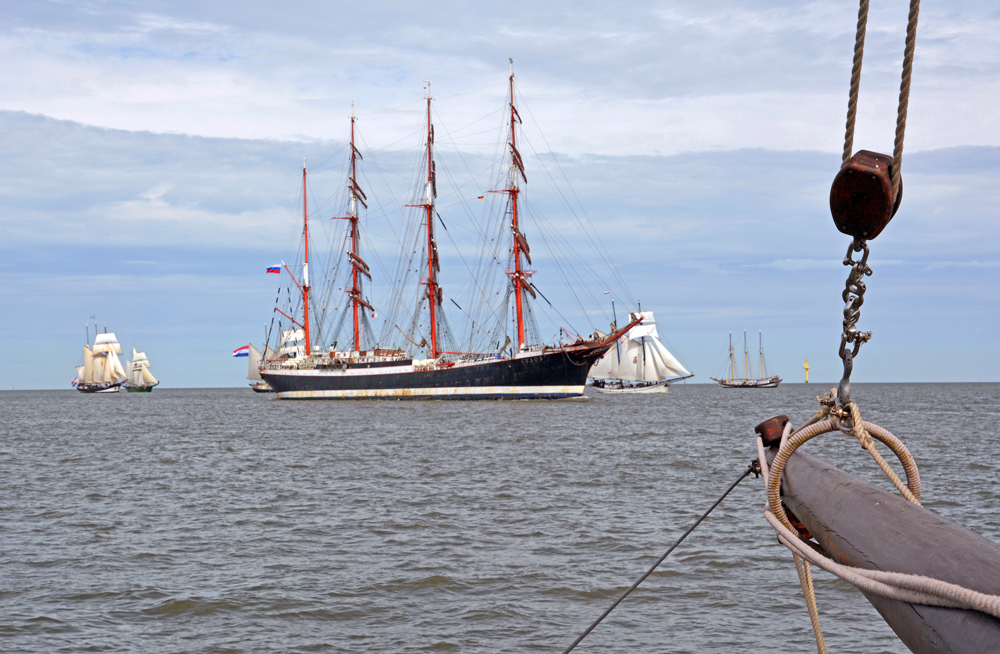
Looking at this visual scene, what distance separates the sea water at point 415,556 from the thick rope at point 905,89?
22.5ft

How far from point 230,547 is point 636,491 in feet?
32.9

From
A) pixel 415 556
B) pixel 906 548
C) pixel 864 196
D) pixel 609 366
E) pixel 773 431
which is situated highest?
pixel 864 196

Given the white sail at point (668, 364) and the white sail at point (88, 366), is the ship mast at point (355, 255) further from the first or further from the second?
the white sail at point (88, 366)

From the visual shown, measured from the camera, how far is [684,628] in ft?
31.2

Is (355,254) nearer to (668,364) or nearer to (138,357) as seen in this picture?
(668,364)

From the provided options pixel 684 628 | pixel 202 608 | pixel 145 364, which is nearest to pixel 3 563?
pixel 202 608

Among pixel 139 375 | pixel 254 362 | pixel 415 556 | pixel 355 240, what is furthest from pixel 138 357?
pixel 415 556

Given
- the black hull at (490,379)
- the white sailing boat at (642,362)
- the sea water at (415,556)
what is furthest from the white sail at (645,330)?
the sea water at (415,556)

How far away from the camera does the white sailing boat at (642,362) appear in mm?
129625

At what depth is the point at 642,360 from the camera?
430ft

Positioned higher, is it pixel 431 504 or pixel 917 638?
pixel 917 638

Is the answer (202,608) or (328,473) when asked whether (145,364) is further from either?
(202,608)

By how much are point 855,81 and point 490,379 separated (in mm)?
75568

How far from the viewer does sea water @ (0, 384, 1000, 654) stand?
9461 mm
